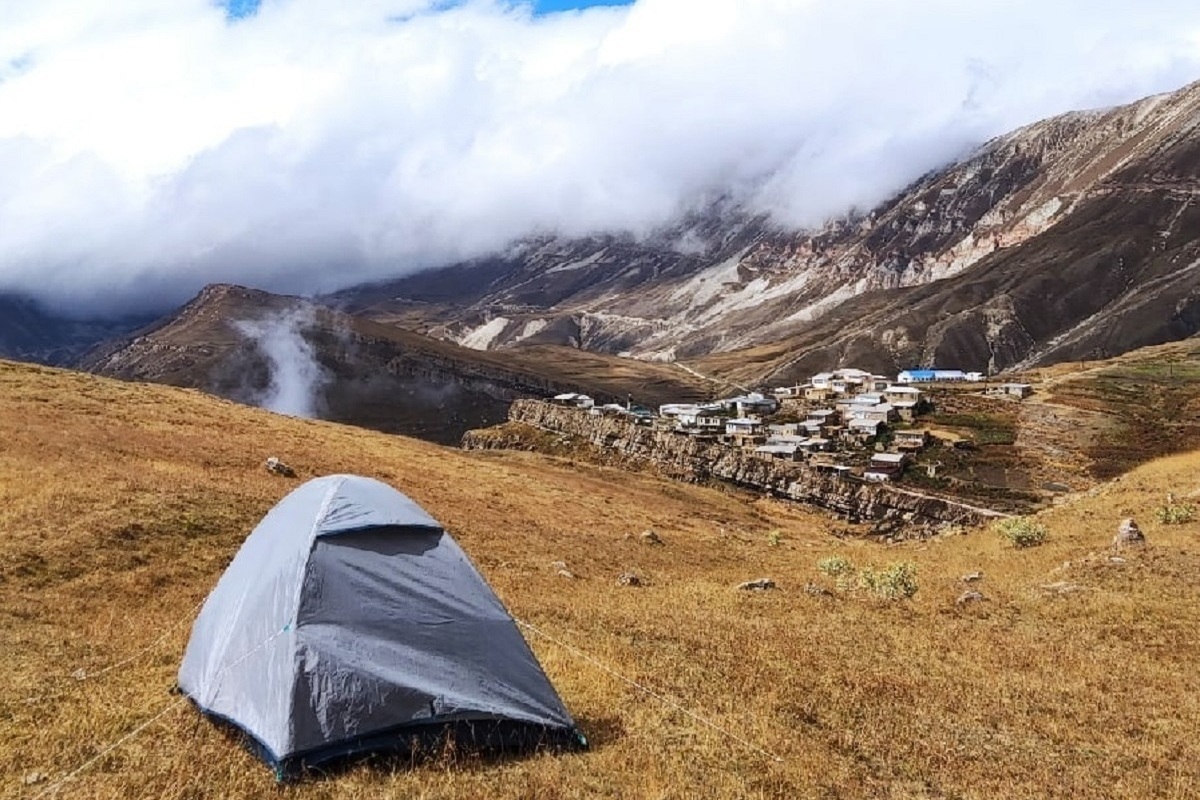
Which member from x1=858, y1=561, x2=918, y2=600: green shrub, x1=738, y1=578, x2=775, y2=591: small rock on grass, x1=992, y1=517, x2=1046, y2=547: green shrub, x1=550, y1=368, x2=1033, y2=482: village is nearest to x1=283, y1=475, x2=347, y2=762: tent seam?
x1=738, y1=578, x2=775, y2=591: small rock on grass

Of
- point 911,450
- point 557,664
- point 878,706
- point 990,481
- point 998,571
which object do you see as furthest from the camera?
point 911,450

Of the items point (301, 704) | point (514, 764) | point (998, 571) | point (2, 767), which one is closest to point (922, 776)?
point (514, 764)

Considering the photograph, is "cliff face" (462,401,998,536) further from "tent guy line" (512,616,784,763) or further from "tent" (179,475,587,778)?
"tent" (179,475,587,778)

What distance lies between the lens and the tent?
10.4m

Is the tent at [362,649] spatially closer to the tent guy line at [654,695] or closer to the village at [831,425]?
the tent guy line at [654,695]

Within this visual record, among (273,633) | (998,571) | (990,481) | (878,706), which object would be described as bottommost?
(990,481)

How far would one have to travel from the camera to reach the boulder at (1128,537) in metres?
25.1

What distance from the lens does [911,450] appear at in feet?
324

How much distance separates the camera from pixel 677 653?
15805 mm

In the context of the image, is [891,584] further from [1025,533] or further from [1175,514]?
[1175,514]

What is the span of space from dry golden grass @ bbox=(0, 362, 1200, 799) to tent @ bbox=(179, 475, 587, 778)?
21.1 inches

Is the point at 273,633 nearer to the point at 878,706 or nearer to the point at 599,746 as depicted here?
the point at 599,746

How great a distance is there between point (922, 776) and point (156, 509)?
2076cm

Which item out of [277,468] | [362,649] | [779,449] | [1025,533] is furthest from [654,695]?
[779,449]
